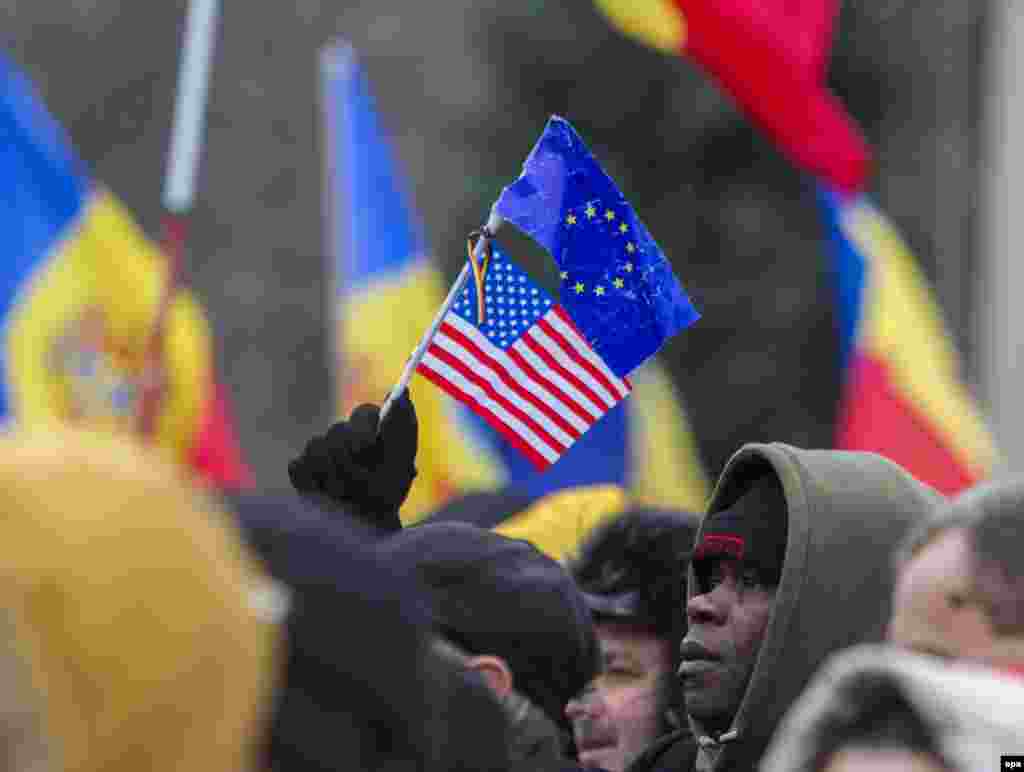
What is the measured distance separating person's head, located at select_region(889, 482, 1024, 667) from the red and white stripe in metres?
1.93

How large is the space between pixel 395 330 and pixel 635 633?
5734mm

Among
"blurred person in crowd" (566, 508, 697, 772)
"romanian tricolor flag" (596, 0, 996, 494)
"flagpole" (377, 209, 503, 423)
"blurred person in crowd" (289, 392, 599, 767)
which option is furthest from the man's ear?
"romanian tricolor flag" (596, 0, 996, 494)

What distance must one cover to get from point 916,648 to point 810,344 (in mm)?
19352

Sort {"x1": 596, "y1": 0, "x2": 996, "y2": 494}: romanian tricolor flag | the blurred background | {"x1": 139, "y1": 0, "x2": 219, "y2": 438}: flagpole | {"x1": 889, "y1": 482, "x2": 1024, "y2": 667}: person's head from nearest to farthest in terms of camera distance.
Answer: {"x1": 889, "y1": 482, "x2": 1024, "y2": 667}: person's head
{"x1": 139, "y1": 0, "x2": 219, "y2": 438}: flagpole
{"x1": 596, "y1": 0, "x2": 996, "y2": 494}: romanian tricolor flag
the blurred background

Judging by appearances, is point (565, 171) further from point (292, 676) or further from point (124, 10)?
point (124, 10)

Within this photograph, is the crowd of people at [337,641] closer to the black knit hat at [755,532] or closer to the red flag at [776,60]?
the black knit hat at [755,532]

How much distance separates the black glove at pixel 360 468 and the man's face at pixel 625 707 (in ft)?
3.45

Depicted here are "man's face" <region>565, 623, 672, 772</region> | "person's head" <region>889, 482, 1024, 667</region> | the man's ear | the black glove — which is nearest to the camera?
"person's head" <region>889, 482, 1024, 667</region>

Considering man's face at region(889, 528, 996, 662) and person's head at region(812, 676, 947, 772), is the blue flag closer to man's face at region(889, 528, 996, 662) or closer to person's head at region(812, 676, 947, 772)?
man's face at region(889, 528, 996, 662)

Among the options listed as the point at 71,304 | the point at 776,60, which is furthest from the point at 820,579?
the point at 71,304

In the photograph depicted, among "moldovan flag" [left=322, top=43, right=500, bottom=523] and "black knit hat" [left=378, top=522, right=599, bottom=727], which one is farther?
"moldovan flag" [left=322, top=43, right=500, bottom=523]

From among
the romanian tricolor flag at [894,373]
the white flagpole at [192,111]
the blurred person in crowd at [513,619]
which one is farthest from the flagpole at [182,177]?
the romanian tricolor flag at [894,373]

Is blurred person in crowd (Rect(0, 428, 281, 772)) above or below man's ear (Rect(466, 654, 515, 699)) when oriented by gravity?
above

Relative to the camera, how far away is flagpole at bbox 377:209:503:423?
3922 mm
